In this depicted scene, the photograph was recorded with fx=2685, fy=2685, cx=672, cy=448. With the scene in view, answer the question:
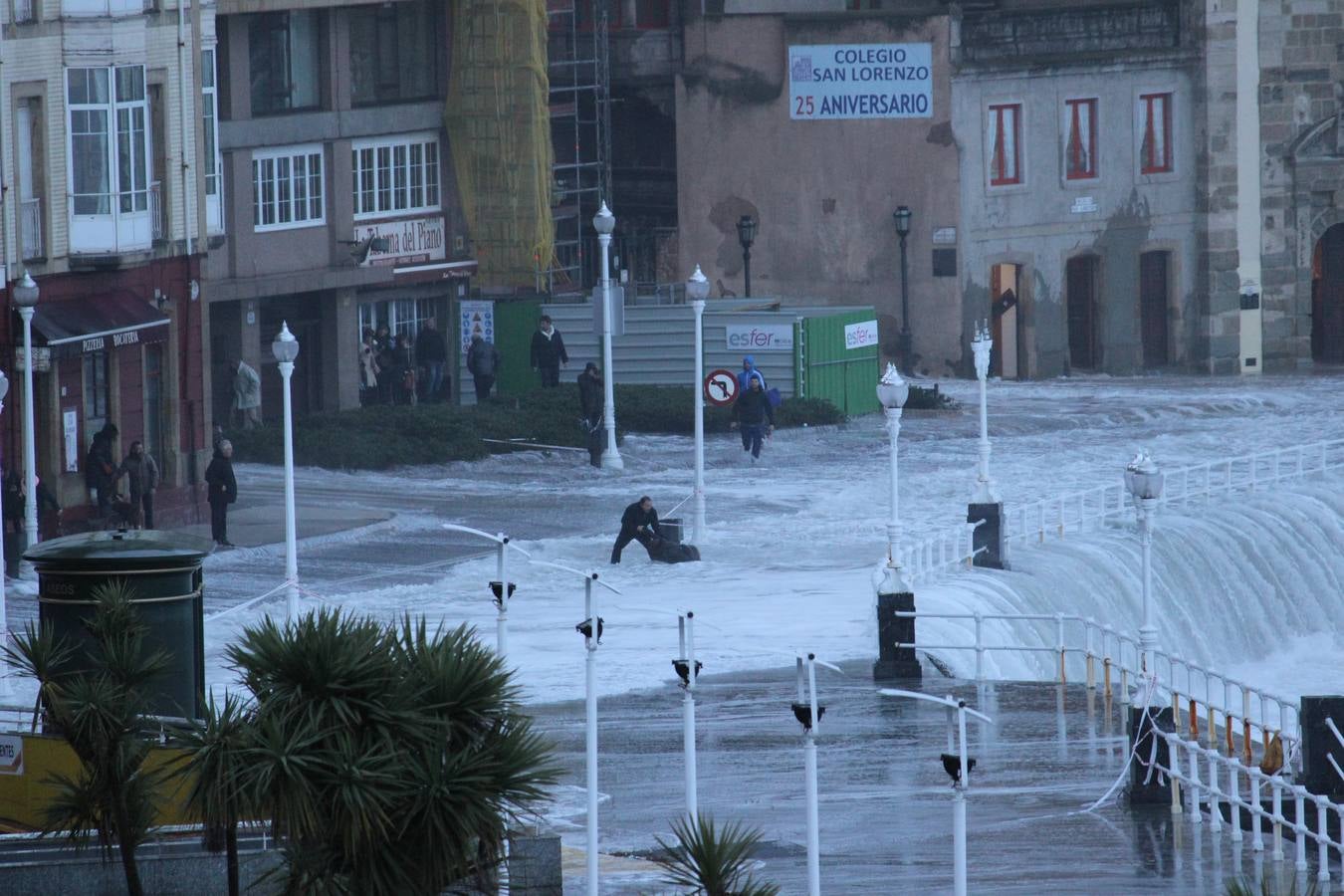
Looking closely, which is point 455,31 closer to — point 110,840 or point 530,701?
point 530,701

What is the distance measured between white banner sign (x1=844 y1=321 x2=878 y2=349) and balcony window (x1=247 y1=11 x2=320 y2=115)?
10340 millimetres

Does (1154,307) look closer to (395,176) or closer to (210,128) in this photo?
(395,176)

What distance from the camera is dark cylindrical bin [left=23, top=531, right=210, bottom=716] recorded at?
1644 cm

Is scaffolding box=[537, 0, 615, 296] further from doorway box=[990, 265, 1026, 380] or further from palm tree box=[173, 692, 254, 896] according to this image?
palm tree box=[173, 692, 254, 896]

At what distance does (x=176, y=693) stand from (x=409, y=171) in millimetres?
34002

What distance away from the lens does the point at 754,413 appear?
40.7m

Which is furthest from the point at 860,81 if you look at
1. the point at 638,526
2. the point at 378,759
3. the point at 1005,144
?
the point at 378,759

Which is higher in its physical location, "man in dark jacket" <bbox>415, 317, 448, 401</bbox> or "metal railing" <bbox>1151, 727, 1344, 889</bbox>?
"man in dark jacket" <bbox>415, 317, 448, 401</bbox>

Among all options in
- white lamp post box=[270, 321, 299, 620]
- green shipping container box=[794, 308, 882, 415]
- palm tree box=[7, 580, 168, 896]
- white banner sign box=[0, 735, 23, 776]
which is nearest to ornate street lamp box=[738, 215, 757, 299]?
green shipping container box=[794, 308, 882, 415]

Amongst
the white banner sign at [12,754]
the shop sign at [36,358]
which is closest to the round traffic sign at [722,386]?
the shop sign at [36,358]

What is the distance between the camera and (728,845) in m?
12.0

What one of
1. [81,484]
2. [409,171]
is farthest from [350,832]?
[409,171]

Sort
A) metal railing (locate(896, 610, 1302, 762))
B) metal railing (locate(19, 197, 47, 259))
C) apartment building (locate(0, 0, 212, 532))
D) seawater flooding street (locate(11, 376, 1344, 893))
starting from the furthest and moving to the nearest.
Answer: metal railing (locate(19, 197, 47, 259)), apartment building (locate(0, 0, 212, 532)), metal railing (locate(896, 610, 1302, 762)), seawater flooding street (locate(11, 376, 1344, 893))

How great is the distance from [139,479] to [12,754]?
1778cm
